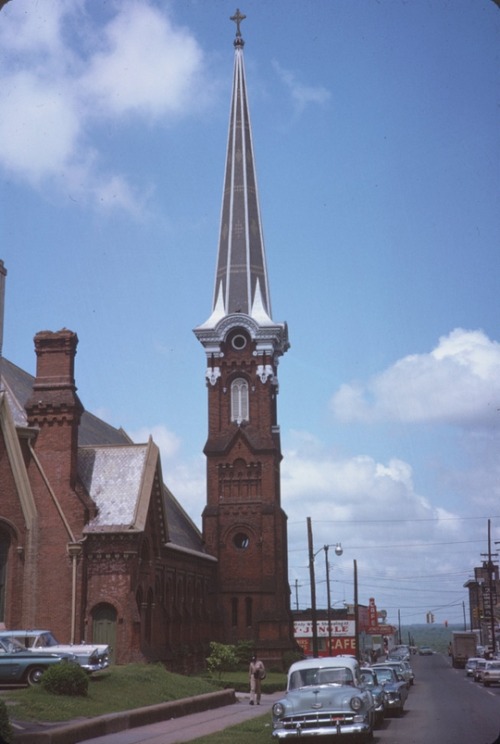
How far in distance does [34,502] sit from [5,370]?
7.86 m

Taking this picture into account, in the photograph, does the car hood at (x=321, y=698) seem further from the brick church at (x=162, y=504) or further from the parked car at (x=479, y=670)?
the parked car at (x=479, y=670)

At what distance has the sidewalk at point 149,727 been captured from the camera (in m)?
19.4

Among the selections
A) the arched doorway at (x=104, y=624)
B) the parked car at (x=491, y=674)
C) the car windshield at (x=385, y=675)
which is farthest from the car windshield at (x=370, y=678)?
the parked car at (x=491, y=674)

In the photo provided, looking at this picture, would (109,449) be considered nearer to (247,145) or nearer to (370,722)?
(370,722)

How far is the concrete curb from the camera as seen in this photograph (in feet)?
→ 61.5

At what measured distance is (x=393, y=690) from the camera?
92.5ft

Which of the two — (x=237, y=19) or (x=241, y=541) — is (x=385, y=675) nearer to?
(x=241, y=541)

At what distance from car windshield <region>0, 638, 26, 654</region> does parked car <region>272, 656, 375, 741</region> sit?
30.2 feet

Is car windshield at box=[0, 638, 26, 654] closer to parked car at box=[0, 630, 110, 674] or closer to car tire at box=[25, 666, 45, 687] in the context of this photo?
car tire at box=[25, 666, 45, 687]

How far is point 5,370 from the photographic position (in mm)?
46188

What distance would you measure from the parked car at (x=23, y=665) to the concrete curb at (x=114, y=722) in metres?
2.52

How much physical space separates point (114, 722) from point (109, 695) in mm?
4364

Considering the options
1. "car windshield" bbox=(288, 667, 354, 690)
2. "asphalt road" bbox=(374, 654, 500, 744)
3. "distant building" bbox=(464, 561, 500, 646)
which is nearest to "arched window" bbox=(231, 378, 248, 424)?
"asphalt road" bbox=(374, 654, 500, 744)

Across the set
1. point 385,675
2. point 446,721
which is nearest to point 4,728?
point 446,721
